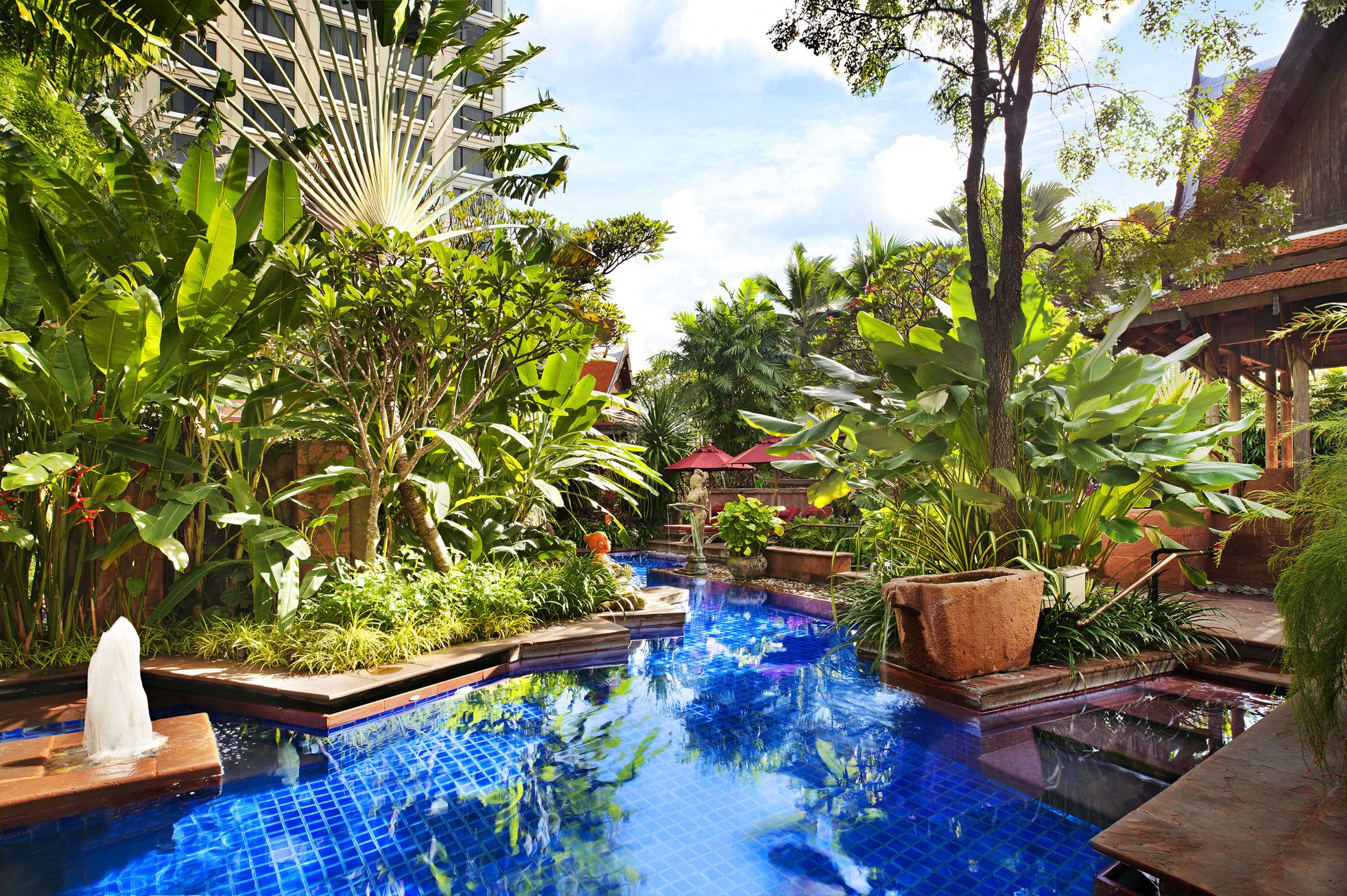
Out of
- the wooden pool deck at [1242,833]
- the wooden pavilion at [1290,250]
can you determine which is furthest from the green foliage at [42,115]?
the wooden pavilion at [1290,250]

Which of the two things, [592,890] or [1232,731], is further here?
[1232,731]

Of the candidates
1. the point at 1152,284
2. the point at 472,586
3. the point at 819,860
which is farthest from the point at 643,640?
the point at 1152,284

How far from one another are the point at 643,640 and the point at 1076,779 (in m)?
4.10

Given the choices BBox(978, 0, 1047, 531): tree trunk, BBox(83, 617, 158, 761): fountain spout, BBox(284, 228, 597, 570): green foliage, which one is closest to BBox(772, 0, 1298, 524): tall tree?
BBox(978, 0, 1047, 531): tree trunk

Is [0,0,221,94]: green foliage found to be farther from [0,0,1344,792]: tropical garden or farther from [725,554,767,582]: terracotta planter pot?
[725,554,767,582]: terracotta planter pot

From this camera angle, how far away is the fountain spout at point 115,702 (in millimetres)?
3707

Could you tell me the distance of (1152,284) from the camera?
6.99 m

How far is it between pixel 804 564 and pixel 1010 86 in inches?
238

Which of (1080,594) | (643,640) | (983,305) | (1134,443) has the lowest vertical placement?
(643,640)

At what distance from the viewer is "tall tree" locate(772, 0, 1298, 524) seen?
5746mm

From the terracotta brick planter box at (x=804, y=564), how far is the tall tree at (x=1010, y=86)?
3.82 meters

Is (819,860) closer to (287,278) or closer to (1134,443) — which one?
(1134,443)

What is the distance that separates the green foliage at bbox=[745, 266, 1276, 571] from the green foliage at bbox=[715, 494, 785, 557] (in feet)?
11.7

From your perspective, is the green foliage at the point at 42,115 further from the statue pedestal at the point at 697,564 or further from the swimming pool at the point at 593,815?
the statue pedestal at the point at 697,564
